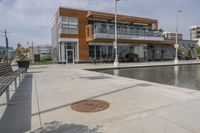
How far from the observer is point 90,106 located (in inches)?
215

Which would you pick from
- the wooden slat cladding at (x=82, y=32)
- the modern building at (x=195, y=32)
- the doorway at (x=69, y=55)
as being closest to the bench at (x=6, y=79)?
the doorway at (x=69, y=55)

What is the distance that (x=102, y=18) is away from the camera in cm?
3206

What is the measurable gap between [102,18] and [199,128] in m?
29.7

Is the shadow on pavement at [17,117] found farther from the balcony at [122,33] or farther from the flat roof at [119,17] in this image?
the flat roof at [119,17]

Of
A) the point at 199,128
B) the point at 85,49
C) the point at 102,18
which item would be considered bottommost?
the point at 199,128

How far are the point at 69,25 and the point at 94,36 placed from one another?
15.1 ft

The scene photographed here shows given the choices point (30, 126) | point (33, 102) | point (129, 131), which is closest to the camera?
point (129, 131)

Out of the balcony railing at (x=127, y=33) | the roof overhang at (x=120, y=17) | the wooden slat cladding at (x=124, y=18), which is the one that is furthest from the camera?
the wooden slat cladding at (x=124, y=18)

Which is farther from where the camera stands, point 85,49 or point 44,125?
point 85,49

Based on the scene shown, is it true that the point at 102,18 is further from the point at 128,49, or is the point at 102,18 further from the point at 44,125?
the point at 44,125

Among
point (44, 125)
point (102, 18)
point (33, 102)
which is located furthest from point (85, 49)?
point (44, 125)

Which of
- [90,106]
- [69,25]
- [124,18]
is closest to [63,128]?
[90,106]

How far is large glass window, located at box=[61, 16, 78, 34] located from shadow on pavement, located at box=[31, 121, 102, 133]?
85.4 feet

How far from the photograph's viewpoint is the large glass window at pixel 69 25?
29062mm
